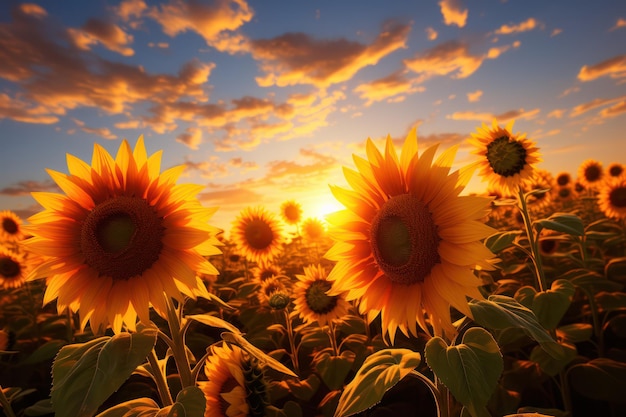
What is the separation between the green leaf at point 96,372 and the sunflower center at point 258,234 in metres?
6.49

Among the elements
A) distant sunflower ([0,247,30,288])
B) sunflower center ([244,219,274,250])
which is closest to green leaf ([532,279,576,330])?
sunflower center ([244,219,274,250])

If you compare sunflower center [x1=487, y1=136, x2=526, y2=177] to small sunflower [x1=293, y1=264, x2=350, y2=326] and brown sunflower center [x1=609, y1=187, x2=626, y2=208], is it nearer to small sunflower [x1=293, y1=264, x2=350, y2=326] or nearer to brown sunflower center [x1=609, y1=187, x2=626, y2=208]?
small sunflower [x1=293, y1=264, x2=350, y2=326]

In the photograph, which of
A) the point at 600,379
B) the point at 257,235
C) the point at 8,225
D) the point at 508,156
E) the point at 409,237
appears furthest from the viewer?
the point at 8,225

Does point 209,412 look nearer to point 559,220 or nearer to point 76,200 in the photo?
point 76,200

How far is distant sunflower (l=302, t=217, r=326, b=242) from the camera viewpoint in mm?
12909

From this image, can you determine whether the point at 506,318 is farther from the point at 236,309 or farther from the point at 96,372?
the point at 96,372

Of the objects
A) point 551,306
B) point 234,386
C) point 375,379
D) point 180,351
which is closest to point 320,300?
point 234,386

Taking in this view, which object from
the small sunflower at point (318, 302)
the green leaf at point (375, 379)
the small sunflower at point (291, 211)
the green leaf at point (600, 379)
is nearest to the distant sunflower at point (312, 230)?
the small sunflower at point (291, 211)

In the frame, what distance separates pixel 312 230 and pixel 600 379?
9.64 meters

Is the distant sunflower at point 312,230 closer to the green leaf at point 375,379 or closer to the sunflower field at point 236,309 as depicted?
the sunflower field at point 236,309

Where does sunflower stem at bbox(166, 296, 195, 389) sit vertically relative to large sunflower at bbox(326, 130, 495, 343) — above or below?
below

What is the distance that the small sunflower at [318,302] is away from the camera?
536cm

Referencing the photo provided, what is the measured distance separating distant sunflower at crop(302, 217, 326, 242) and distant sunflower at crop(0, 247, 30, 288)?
735 cm

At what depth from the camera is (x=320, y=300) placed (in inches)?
213
